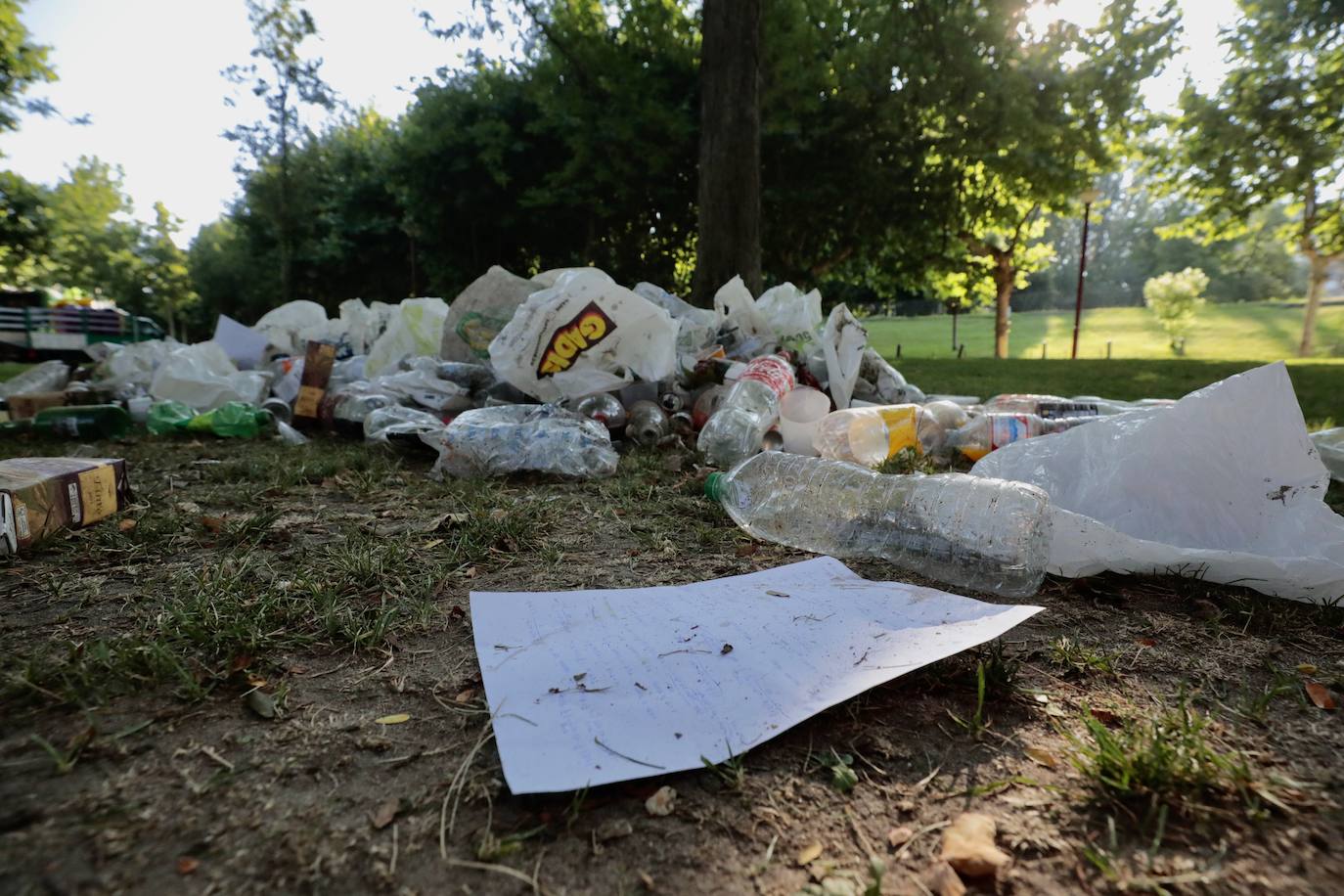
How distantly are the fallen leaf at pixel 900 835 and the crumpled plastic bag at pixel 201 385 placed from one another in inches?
166

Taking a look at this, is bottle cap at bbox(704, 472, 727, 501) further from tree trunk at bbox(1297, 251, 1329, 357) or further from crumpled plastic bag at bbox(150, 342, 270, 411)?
tree trunk at bbox(1297, 251, 1329, 357)

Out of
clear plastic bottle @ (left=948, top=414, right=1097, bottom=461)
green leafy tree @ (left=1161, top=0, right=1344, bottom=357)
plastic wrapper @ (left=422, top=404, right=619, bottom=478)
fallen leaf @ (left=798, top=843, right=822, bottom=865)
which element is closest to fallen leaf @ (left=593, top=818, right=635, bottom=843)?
fallen leaf @ (left=798, top=843, right=822, bottom=865)

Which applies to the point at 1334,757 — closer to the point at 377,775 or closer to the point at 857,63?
the point at 377,775

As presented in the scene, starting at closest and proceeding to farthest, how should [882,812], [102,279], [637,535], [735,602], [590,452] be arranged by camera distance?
[882,812], [735,602], [637,535], [590,452], [102,279]

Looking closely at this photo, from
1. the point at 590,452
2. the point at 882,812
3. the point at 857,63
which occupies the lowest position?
the point at 882,812

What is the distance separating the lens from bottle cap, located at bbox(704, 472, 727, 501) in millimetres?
2115

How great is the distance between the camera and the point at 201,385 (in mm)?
4000

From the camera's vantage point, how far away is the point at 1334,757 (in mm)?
844

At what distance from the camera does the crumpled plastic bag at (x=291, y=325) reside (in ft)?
16.3

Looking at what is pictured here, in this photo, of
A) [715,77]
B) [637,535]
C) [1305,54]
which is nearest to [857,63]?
[715,77]

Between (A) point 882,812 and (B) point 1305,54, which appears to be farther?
(B) point 1305,54

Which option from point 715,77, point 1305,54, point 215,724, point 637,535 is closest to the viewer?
point 215,724

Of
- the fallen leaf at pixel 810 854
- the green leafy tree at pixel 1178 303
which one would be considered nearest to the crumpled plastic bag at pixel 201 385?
the fallen leaf at pixel 810 854

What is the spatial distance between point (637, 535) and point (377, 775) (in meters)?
1.06
